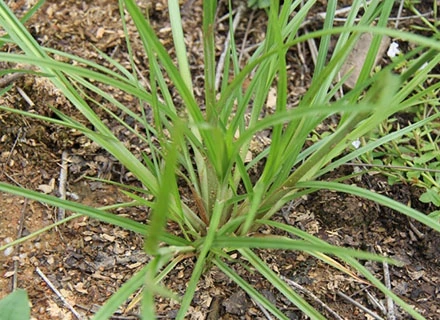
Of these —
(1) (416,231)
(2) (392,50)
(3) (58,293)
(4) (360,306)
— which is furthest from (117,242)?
(2) (392,50)

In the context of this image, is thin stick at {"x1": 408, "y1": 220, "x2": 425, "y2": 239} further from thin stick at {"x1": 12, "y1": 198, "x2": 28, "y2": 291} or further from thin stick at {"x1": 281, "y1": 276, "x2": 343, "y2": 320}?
thin stick at {"x1": 12, "y1": 198, "x2": 28, "y2": 291}

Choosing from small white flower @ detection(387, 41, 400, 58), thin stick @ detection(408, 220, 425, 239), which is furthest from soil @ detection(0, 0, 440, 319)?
small white flower @ detection(387, 41, 400, 58)

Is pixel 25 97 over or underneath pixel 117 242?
over

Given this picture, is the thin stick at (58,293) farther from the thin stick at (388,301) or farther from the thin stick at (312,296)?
the thin stick at (388,301)

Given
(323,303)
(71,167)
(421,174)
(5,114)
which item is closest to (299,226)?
(323,303)

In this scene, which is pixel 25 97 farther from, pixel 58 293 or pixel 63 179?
pixel 58 293

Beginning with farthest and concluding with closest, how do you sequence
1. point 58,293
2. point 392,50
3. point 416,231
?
point 392,50 → point 416,231 → point 58,293

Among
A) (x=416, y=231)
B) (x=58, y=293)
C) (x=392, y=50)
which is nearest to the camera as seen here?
(x=58, y=293)

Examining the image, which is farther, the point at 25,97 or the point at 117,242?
the point at 25,97
